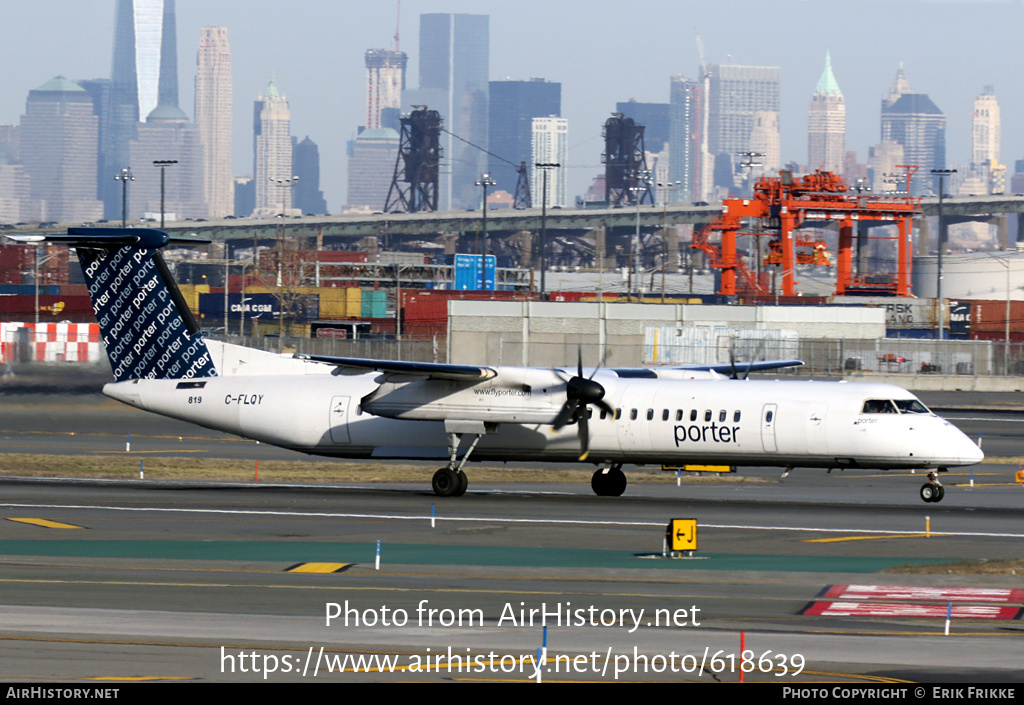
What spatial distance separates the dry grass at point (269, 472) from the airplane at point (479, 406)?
166 inches

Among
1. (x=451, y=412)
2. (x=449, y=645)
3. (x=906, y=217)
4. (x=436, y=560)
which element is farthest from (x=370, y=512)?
(x=906, y=217)

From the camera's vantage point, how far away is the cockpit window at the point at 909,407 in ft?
100

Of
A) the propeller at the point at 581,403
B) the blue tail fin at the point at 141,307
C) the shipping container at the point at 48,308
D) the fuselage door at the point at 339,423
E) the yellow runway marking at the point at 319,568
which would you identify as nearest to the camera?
the yellow runway marking at the point at 319,568

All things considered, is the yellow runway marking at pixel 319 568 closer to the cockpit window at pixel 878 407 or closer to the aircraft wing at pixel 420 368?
the aircraft wing at pixel 420 368

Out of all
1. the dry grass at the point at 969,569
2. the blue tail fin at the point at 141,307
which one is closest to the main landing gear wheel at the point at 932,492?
the dry grass at the point at 969,569

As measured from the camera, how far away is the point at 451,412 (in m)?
33.0

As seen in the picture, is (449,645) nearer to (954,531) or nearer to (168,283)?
(954,531)

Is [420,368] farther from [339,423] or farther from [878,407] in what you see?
[878,407]

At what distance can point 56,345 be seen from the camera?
59812 millimetres

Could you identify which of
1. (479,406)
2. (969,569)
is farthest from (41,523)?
(969,569)

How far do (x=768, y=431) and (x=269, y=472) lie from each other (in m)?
16.7

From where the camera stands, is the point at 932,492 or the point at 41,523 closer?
the point at 41,523
